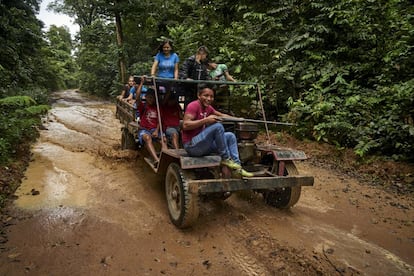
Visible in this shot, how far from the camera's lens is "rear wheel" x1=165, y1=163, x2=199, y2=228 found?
12.0 feet

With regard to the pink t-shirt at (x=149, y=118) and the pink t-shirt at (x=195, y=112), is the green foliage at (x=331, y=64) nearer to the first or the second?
the pink t-shirt at (x=195, y=112)

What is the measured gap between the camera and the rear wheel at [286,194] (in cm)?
429

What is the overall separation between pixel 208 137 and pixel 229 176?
59 centimetres

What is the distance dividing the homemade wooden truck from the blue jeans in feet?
0.35

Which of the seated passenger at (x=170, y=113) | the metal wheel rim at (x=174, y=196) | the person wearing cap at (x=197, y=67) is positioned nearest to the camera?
the metal wheel rim at (x=174, y=196)

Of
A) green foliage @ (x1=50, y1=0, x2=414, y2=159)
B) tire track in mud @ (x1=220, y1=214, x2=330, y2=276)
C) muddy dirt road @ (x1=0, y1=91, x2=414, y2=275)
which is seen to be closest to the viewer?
tire track in mud @ (x1=220, y1=214, x2=330, y2=276)

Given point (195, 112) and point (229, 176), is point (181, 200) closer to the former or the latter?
point (229, 176)

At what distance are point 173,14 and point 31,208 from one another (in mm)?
14870

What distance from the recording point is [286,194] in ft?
14.4

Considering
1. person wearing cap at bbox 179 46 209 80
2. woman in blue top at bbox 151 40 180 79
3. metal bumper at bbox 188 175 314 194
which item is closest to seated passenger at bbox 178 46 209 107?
person wearing cap at bbox 179 46 209 80

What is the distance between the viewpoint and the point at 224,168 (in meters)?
3.86

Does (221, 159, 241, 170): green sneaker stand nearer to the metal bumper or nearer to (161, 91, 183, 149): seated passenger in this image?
the metal bumper

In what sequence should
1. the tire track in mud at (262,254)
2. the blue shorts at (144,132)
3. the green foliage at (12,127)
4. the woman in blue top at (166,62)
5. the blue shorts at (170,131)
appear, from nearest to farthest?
the tire track in mud at (262,254), the blue shorts at (170,131), the blue shorts at (144,132), the green foliage at (12,127), the woman in blue top at (166,62)

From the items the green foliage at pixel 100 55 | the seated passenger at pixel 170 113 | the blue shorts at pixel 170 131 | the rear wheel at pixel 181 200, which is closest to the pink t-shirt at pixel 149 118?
the seated passenger at pixel 170 113
